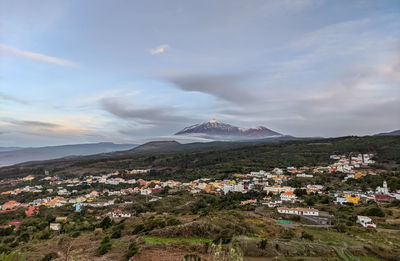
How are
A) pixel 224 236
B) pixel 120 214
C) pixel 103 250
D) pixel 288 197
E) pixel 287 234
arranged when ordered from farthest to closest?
1. pixel 288 197
2. pixel 120 214
3. pixel 287 234
4. pixel 224 236
5. pixel 103 250

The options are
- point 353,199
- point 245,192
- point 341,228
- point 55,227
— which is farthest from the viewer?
point 245,192

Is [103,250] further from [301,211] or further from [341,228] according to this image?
[301,211]

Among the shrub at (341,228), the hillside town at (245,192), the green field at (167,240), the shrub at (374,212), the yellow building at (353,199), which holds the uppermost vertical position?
the green field at (167,240)

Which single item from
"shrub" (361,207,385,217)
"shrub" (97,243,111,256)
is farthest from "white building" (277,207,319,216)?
"shrub" (97,243,111,256)

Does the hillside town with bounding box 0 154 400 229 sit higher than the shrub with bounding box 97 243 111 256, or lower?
lower

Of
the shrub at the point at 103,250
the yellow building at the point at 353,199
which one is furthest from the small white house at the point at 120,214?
the yellow building at the point at 353,199

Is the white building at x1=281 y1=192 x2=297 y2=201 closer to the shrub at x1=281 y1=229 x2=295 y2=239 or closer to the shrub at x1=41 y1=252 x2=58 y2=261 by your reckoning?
the shrub at x1=281 y1=229 x2=295 y2=239

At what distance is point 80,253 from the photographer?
1588cm

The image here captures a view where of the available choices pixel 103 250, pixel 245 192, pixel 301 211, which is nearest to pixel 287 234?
pixel 301 211

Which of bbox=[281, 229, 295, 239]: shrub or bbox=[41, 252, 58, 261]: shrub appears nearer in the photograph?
bbox=[41, 252, 58, 261]: shrub

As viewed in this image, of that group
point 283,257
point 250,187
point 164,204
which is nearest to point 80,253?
point 283,257

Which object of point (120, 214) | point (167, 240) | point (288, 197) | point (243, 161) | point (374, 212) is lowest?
point (120, 214)

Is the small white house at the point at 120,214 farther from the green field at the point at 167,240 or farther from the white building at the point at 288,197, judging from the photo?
the white building at the point at 288,197

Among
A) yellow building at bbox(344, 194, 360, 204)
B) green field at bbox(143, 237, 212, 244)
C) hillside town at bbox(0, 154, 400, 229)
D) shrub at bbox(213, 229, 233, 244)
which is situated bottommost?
hillside town at bbox(0, 154, 400, 229)
